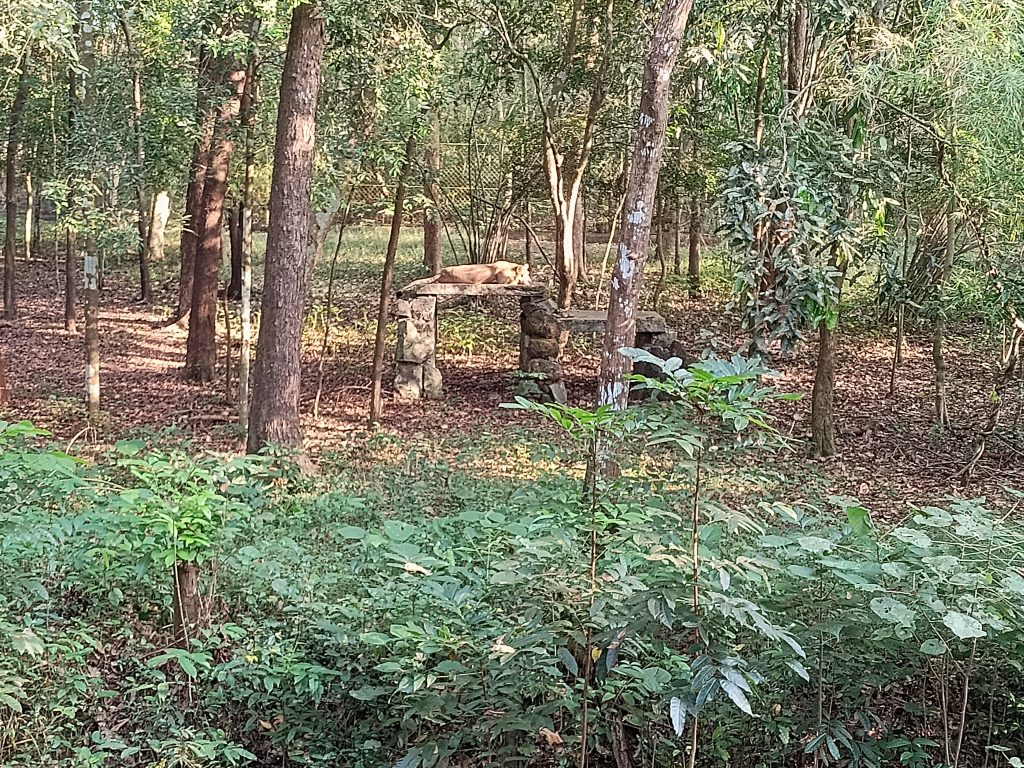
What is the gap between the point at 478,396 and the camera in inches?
433

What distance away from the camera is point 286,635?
3.78 metres

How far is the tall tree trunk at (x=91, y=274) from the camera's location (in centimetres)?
898

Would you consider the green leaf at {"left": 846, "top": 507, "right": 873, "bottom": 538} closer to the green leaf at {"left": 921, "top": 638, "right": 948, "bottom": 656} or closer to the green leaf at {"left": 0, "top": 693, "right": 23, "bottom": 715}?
the green leaf at {"left": 921, "top": 638, "right": 948, "bottom": 656}

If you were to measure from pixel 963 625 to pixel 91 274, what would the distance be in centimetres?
896

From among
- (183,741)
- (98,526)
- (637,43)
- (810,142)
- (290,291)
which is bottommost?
(183,741)

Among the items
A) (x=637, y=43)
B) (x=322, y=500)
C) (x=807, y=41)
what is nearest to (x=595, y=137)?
(x=637, y=43)

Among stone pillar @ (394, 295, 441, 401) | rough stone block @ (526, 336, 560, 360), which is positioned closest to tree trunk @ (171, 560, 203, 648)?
stone pillar @ (394, 295, 441, 401)

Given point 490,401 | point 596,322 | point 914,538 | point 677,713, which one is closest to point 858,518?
point 914,538

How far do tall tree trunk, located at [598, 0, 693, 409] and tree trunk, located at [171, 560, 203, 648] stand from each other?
2558mm

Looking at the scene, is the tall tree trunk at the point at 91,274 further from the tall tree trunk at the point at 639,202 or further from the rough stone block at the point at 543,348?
the tall tree trunk at the point at 639,202

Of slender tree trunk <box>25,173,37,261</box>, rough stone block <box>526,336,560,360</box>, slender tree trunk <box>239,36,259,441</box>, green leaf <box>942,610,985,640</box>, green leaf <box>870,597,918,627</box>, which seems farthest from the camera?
slender tree trunk <box>25,173,37,261</box>

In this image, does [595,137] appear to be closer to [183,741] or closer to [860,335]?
[860,335]

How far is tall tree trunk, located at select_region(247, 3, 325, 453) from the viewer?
714cm

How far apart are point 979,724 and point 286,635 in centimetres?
261
